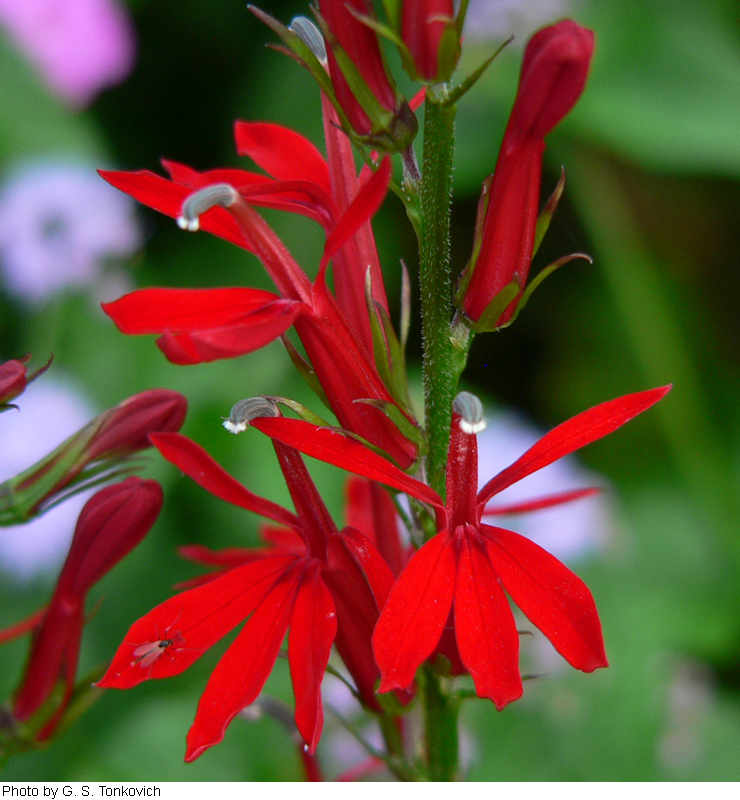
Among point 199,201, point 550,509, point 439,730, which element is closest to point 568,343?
point 550,509

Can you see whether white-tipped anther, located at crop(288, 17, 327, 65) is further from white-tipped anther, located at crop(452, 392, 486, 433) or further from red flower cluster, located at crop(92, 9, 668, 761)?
white-tipped anther, located at crop(452, 392, 486, 433)

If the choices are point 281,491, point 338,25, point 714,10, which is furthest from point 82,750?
point 714,10

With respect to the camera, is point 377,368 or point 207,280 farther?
point 207,280

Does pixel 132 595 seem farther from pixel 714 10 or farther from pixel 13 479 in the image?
pixel 714 10

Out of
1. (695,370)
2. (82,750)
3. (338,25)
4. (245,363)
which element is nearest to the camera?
(338,25)

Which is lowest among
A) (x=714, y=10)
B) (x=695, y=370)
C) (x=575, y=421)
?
(x=695, y=370)

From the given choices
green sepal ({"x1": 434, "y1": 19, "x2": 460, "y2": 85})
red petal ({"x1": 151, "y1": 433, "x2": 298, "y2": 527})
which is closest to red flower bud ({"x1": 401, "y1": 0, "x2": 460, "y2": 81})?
green sepal ({"x1": 434, "y1": 19, "x2": 460, "y2": 85})
